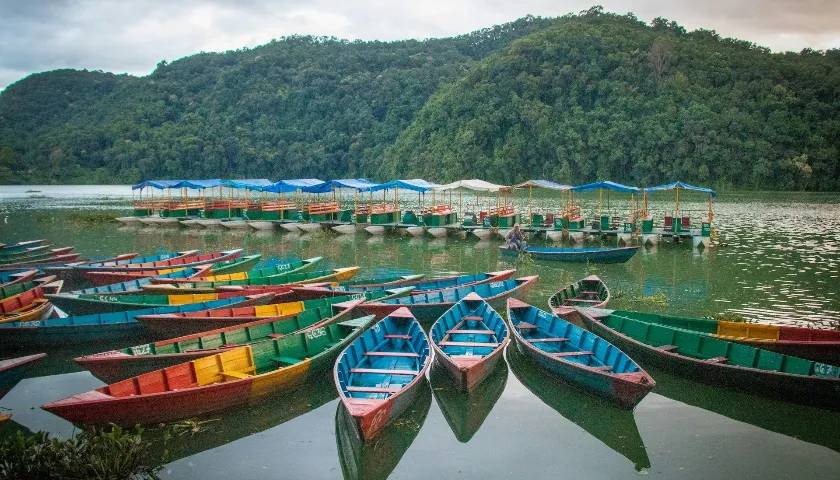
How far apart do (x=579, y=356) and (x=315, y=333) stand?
467cm

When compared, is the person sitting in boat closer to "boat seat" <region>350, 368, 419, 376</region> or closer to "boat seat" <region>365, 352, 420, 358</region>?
"boat seat" <region>365, 352, 420, 358</region>

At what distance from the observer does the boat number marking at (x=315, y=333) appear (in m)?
10.8

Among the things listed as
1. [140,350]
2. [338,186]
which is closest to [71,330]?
[140,350]

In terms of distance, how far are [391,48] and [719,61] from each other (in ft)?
212

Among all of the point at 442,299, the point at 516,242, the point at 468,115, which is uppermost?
the point at 468,115

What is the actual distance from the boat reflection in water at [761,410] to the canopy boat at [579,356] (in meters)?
1.17

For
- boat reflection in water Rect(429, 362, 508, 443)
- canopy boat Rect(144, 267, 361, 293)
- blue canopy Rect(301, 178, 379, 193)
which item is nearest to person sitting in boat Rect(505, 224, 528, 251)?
canopy boat Rect(144, 267, 361, 293)

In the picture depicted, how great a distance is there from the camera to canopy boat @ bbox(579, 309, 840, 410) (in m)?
8.68

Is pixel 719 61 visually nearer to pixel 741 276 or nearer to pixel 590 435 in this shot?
pixel 741 276

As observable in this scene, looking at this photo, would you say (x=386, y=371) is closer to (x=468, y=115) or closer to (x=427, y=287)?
(x=427, y=287)

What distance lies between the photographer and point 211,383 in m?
9.11

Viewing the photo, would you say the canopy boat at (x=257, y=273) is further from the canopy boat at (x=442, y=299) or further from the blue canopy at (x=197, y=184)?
the blue canopy at (x=197, y=184)

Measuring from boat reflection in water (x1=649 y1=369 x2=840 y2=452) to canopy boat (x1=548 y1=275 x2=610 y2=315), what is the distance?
147 inches

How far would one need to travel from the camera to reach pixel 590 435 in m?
8.64
